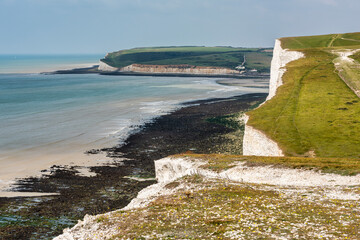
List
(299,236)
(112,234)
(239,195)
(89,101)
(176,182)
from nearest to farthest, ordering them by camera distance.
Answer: (299,236), (112,234), (239,195), (176,182), (89,101)

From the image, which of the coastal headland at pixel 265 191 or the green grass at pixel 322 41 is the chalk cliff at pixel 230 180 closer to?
the coastal headland at pixel 265 191

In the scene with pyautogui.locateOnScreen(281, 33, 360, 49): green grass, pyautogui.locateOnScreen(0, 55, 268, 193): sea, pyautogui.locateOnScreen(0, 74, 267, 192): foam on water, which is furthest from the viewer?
pyautogui.locateOnScreen(281, 33, 360, 49): green grass

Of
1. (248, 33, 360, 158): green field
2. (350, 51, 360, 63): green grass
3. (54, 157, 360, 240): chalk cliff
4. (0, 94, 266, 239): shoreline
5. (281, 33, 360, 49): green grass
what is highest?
(281, 33, 360, 49): green grass

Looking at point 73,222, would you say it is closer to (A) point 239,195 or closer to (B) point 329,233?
(A) point 239,195

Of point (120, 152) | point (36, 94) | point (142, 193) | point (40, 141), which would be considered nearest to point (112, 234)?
point (142, 193)

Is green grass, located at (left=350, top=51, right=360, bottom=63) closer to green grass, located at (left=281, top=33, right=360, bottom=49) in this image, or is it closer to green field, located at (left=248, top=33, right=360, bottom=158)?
green field, located at (left=248, top=33, right=360, bottom=158)

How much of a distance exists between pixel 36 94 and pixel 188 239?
12290cm

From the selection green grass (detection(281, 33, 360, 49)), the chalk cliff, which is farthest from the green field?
green grass (detection(281, 33, 360, 49))

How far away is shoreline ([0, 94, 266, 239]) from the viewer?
118 ft

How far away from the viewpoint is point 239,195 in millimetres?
26203

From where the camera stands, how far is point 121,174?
46.3 m

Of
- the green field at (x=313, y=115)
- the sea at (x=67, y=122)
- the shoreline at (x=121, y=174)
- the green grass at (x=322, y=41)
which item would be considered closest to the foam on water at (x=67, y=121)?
the sea at (x=67, y=122)

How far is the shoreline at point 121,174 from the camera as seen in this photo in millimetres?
35969

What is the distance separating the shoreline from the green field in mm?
10425
